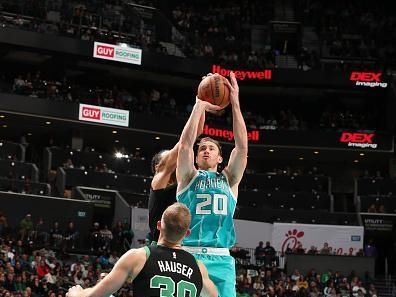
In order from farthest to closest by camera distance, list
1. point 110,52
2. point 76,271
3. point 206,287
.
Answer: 1. point 110,52
2. point 76,271
3. point 206,287

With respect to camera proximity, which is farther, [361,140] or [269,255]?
[361,140]

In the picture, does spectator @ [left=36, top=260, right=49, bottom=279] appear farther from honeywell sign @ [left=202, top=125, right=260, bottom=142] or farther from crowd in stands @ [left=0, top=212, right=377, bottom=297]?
honeywell sign @ [left=202, top=125, right=260, bottom=142]

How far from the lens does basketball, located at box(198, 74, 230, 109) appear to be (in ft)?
27.1

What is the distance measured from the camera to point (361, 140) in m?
44.2

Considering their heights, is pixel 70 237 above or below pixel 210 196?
above

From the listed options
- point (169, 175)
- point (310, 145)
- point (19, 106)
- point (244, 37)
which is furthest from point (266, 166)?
point (169, 175)

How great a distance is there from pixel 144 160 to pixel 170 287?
Answer: 36801mm

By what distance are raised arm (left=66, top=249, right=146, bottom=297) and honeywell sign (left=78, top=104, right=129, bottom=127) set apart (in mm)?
34780

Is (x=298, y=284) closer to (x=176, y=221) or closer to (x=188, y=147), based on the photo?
(x=188, y=147)

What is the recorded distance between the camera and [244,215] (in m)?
39.8

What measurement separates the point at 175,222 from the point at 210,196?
225 cm

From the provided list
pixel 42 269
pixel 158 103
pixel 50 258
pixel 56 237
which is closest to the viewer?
pixel 42 269

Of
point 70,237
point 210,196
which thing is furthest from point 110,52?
point 210,196

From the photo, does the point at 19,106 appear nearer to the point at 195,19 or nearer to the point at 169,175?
the point at 195,19
